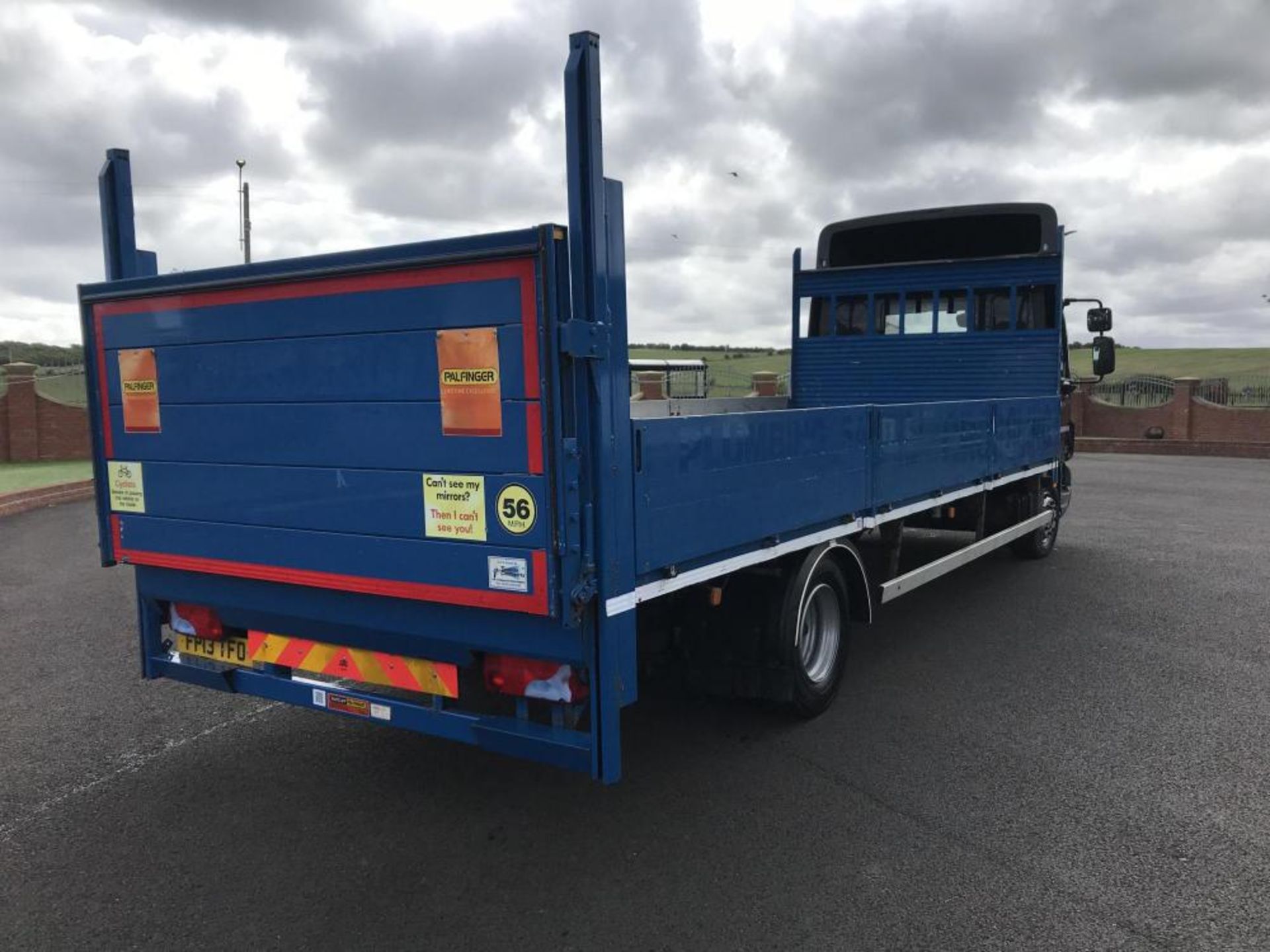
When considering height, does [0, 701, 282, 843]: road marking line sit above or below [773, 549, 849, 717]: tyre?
below

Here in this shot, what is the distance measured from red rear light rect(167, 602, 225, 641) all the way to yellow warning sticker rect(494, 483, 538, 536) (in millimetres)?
1839

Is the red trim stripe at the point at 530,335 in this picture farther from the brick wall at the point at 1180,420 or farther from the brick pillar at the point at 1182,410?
the brick pillar at the point at 1182,410

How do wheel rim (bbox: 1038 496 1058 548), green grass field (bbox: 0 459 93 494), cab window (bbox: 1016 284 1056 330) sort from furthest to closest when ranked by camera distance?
green grass field (bbox: 0 459 93 494)
wheel rim (bbox: 1038 496 1058 548)
cab window (bbox: 1016 284 1056 330)

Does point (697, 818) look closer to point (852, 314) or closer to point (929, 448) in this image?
point (929, 448)

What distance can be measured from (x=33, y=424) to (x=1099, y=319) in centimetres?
2316

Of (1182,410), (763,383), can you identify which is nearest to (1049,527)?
(763,383)

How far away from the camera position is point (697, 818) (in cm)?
395

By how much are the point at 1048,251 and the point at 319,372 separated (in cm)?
732

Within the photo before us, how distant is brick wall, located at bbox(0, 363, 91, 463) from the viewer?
72.9ft

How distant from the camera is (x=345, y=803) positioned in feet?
13.6

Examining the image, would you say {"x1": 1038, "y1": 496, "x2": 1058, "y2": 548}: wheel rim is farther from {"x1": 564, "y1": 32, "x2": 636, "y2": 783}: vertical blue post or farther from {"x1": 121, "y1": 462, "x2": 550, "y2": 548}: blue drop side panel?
{"x1": 121, "y1": 462, "x2": 550, "y2": 548}: blue drop side panel

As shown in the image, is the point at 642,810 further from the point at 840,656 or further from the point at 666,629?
the point at 840,656

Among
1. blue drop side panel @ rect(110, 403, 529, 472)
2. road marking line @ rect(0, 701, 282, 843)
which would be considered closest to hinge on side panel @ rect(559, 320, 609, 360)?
blue drop side panel @ rect(110, 403, 529, 472)

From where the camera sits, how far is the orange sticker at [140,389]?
411 centimetres
